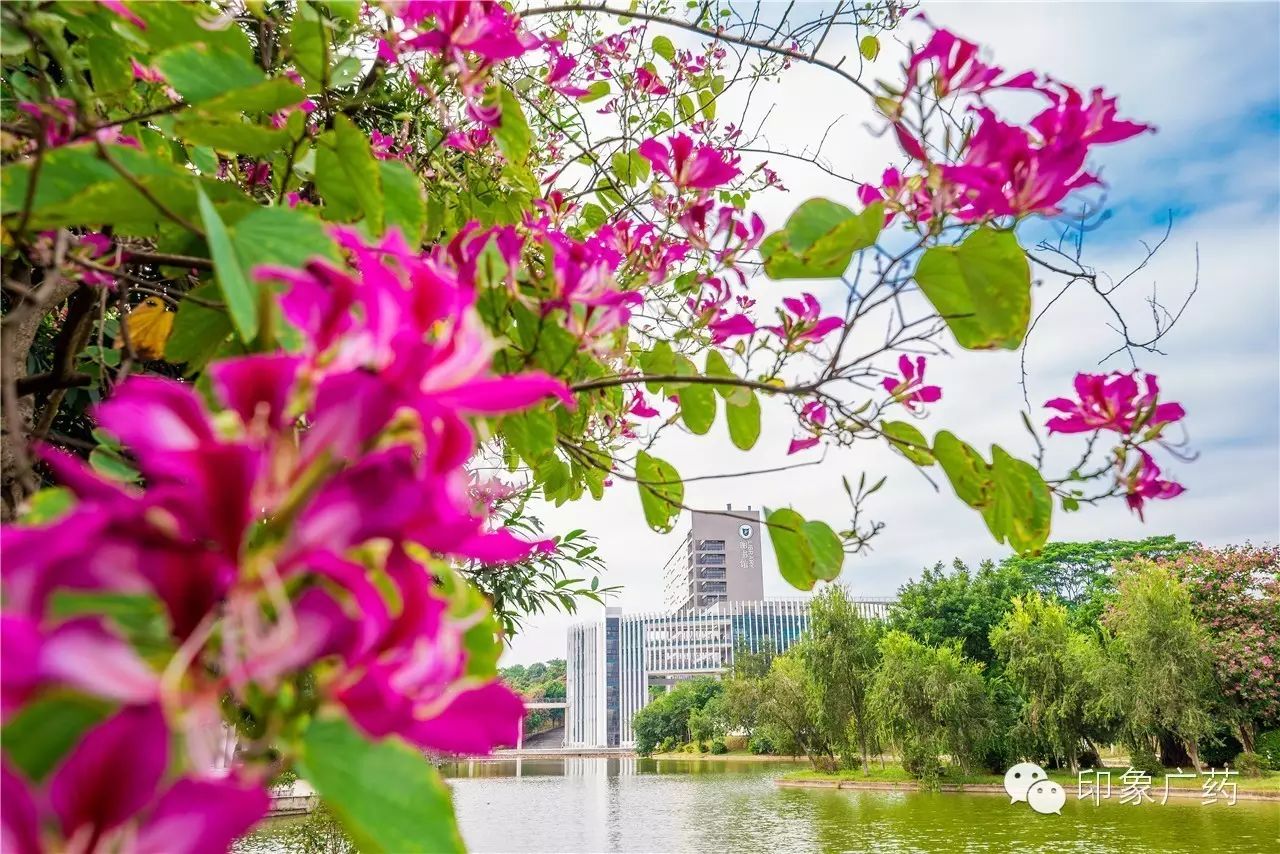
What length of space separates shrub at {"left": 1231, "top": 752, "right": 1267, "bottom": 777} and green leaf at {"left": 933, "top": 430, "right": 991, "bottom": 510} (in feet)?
56.6

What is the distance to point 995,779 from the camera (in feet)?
52.5

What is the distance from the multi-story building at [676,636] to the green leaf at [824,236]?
48541mm

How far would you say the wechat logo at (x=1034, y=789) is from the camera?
42.4ft

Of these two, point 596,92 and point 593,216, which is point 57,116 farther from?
point 593,216

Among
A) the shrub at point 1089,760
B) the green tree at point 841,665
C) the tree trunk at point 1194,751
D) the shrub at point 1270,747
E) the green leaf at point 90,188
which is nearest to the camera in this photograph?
the green leaf at point 90,188

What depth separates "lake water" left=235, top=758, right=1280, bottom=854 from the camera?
371 inches

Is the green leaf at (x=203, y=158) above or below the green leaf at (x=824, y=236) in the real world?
above

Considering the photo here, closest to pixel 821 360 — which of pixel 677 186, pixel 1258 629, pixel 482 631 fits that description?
pixel 677 186

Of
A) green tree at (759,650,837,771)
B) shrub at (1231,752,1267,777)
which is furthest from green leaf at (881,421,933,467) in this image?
green tree at (759,650,837,771)

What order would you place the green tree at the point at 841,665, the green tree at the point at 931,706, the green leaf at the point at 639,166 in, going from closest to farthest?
the green leaf at the point at 639,166 < the green tree at the point at 931,706 < the green tree at the point at 841,665

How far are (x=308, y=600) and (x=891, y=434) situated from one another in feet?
2.40

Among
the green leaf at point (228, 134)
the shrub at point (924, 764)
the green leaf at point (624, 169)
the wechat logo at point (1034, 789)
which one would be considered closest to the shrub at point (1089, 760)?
the wechat logo at point (1034, 789)

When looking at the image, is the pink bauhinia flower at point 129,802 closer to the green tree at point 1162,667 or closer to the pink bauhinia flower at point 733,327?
the pink bauhinia flower at point 733,327

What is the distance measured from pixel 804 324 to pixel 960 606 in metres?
22.3
